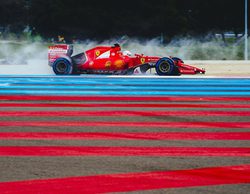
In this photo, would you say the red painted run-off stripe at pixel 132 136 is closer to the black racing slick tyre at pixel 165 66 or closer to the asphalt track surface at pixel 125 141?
the asphalt track surface at pixel 125 141

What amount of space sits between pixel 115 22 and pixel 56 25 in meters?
4.15

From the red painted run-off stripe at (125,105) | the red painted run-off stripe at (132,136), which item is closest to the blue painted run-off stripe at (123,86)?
the red painted run-off stripe at (125,105)

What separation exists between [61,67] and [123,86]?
3858 mm

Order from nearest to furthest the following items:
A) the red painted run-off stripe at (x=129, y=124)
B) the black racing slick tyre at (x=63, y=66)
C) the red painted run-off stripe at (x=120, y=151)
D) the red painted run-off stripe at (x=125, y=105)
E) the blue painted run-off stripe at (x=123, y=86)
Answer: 1. the red painted run-off stripe at (x=120, y=151)
2. the red painted run-off stripe at (x=129, y=124)
3. the red painted run-off stripe at (x=125, y=105)
4. the blue painted run-off stripe at (x=123, y=86)
5. the black racing slick tyre at (x=63, y=66)

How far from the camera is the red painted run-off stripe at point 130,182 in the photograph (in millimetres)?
5078

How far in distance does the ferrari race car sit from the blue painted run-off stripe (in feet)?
1.13

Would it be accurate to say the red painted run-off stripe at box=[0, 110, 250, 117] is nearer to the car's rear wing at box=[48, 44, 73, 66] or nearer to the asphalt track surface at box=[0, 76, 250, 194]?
the asphalt track surface at box=[0, 76, 250, 194]

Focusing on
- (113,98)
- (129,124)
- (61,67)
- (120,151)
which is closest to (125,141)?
(120,151)

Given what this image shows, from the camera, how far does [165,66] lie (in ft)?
60.1

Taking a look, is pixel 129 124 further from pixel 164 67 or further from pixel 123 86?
pixel 164 67

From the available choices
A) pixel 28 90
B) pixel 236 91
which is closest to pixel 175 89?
pixel 236 91

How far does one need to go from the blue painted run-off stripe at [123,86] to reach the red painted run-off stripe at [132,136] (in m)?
5.66

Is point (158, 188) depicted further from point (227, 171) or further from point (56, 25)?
point (56, 25)

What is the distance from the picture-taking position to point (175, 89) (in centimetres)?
1482
